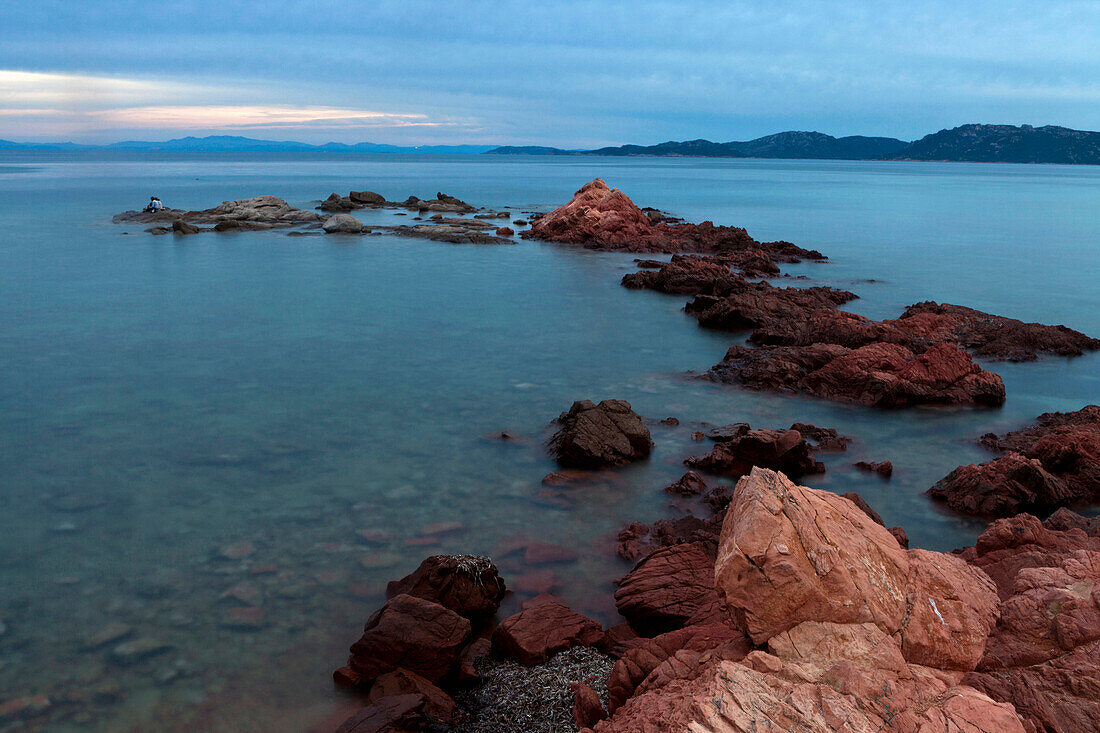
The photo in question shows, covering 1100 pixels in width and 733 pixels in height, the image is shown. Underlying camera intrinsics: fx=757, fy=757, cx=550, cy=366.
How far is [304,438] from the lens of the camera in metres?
10.2

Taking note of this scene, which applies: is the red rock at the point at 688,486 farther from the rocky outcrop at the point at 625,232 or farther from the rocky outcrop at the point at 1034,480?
the rocky outcrop at the point at 625,232

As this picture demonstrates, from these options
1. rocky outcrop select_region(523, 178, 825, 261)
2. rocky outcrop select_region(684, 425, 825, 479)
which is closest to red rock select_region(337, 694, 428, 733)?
rocky outcrop select_region(684, 425, 825, 479)

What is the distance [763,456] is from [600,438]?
201 centimetres

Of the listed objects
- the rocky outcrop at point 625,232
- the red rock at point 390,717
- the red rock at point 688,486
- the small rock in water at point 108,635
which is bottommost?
the small rock in water at point 108,635

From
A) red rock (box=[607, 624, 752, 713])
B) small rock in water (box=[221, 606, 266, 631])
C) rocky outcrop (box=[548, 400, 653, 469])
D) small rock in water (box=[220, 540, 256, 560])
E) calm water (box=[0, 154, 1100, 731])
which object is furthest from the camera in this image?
rocky outcrop (box=[548, 400, 653, 469])

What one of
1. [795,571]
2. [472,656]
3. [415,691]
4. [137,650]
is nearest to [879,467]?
[472,656]

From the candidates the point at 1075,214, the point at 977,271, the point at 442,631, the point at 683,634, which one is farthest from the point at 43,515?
the point at 1075,214

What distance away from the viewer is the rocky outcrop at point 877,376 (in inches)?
478

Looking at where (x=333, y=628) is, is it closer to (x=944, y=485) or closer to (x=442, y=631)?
(x=442, y=631)

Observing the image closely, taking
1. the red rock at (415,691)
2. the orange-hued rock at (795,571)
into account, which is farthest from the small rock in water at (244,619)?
the orange-hued rock at (795,571)

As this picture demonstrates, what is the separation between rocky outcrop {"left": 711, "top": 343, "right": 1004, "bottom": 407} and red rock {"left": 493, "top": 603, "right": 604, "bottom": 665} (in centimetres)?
785

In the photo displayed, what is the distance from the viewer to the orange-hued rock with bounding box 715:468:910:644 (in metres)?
3.99

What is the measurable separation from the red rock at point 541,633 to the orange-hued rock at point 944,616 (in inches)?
93.0

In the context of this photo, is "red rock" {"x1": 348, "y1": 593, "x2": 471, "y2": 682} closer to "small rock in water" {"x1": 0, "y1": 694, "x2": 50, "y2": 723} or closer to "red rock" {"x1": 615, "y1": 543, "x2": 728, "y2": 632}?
"red rock" {"x1": 615, "y1": 543, "x2": 728, "y2": 632}
